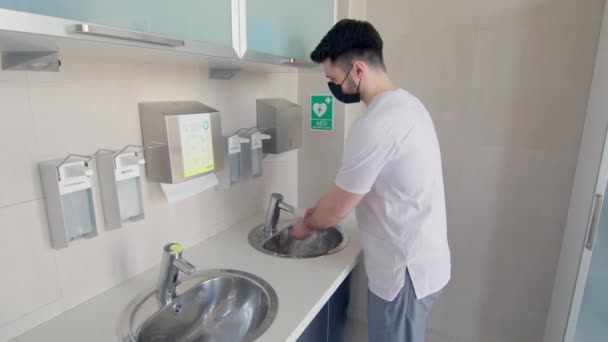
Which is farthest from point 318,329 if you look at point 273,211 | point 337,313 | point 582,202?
point 582,202

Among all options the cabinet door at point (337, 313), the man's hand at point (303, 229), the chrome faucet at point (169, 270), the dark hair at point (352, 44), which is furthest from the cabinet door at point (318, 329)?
the dark hair at point (352, 44)

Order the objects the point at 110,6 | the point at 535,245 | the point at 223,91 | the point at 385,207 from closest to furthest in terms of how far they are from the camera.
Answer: the point at 110,6
the point at 385,207
the point at 223,91
the point at 535,245

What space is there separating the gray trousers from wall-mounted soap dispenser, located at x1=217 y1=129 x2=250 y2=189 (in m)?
0.72

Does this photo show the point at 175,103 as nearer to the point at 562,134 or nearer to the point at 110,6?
the point at 110,6

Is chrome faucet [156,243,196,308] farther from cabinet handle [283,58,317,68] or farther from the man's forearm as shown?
cabinet handle [283,58,317,68]

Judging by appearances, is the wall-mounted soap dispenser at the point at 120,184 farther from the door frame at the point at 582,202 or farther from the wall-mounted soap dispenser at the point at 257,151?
the door frame at the point at 582,202

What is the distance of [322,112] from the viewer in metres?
1.87

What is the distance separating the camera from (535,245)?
1.55m

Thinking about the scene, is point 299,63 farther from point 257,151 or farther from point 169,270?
point 169,270

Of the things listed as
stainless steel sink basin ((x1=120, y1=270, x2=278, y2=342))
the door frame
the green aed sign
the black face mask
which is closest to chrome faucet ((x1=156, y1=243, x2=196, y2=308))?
stainless steel sink basin ((x1=120, y1=270, x2=278, y2=342))

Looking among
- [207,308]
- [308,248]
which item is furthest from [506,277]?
[207,308]

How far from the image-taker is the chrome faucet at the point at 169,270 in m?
0.97

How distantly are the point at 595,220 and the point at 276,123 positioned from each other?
1.28 metres

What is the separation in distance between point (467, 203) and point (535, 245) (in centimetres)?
34
